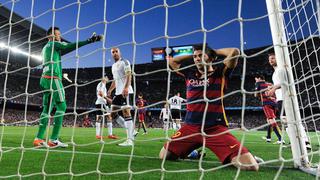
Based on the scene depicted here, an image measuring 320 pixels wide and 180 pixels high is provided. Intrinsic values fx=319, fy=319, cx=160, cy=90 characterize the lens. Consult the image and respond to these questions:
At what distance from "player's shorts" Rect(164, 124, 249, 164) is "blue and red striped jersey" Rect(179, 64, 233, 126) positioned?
0.28ft

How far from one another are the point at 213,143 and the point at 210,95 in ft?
1.90

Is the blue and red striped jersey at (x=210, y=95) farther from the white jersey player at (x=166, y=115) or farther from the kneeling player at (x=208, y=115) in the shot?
the white jersey player at (x=166, y=115)

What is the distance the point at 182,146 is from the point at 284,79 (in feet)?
4.46

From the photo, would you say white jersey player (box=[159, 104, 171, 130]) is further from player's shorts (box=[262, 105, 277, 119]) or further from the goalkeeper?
player's shorts (box=[262, 105, 277, 119])

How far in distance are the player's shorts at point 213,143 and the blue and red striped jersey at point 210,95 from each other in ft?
0.28

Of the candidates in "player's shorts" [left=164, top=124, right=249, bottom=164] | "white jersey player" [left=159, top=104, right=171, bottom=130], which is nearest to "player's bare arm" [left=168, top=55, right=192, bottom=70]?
A: "white jersey player" [left=159, top=104, right=171, bottom=130]

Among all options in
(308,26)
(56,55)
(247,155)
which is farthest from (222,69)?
(56,55)

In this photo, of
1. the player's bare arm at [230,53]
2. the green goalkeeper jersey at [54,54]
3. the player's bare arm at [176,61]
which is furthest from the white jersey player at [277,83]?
the green goalkeeper jersey at [54,54]

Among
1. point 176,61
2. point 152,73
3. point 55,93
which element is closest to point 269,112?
point 176,61

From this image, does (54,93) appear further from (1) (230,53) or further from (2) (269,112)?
(2) (269,112)

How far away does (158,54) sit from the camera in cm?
3566

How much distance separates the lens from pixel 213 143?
3480 millimetres

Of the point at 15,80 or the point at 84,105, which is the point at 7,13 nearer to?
the point at 15,80

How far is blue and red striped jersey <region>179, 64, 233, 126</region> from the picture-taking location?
3.66 metres
